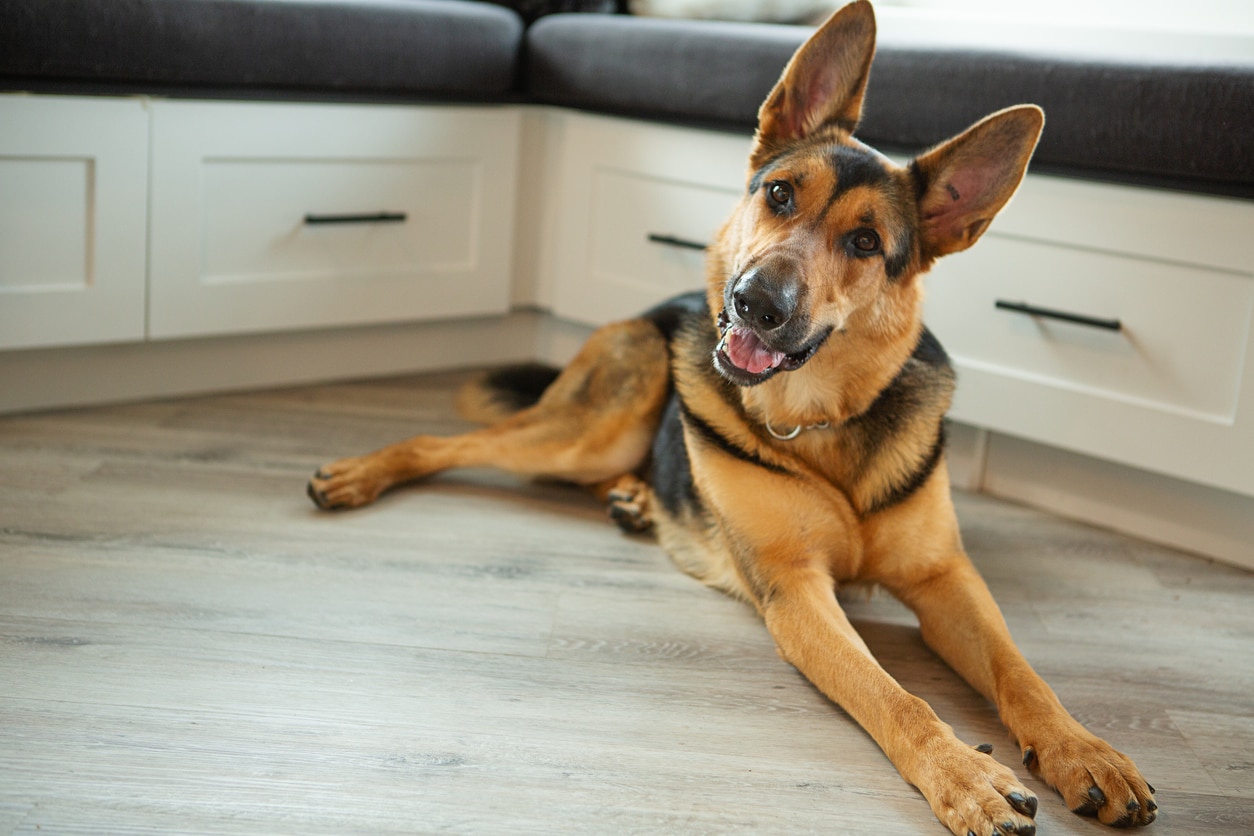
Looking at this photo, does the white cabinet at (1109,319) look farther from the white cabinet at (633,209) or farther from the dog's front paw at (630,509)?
the dog's front paw at (630,509)

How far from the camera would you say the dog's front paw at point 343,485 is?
248cm

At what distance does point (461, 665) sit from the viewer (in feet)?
6.23

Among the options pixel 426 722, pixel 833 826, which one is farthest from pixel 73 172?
pixel 833 826

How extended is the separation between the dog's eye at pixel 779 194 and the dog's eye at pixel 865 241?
0.12 meters

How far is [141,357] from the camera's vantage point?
3.08 metres

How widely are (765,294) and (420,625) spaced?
82 centimetres

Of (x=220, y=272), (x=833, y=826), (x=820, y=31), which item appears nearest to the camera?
(x=833, y=826)

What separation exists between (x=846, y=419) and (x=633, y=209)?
1508mm

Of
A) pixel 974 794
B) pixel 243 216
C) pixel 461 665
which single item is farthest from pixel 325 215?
pixel 974 794

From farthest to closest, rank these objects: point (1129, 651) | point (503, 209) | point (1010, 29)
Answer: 1. point (503, 209)
2. point (1010, 29)
3. point (1129, 651)

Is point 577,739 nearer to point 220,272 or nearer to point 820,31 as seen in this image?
point 820,31

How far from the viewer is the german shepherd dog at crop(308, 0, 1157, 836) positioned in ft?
5.70

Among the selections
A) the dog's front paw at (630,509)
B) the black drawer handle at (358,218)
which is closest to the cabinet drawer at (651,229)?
the black drawer handle at (358,218)

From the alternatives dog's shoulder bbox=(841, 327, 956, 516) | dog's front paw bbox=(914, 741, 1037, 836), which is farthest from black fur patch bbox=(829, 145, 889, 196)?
dog's front paw bbox=(914, 741, 1037, 836)
